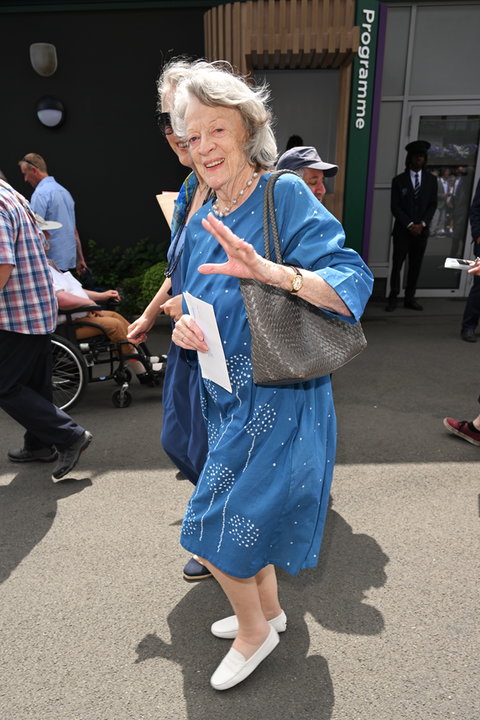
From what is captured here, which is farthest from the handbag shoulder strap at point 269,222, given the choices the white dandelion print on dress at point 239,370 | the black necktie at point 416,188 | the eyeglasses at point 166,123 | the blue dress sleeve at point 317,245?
the black necktie at point 416,188

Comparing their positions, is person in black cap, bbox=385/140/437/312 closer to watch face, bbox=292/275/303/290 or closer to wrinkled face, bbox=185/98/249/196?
wrinkled face, bbox=185/98/249/196

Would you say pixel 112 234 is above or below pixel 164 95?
below

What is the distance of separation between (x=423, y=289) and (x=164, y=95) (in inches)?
272

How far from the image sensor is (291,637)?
2.28 m

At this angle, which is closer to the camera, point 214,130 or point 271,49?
point 214,130

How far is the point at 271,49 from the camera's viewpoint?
21.1ft

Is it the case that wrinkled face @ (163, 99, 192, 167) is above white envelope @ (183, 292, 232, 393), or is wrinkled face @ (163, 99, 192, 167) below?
above

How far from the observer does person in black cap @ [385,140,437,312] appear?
287 inches

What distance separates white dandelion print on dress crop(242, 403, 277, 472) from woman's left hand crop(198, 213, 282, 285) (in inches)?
18.4

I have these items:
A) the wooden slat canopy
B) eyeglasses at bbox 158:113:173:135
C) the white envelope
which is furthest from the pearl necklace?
the wooden slat canopy

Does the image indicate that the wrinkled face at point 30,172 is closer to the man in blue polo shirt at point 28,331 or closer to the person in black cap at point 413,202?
the man in blue polo shirt at point 28,331

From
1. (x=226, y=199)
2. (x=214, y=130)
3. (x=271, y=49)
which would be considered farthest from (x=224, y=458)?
(x=271, y=49)

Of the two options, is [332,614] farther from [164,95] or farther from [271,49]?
[271,49]

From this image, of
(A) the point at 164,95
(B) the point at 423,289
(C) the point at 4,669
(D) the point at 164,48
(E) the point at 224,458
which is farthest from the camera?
(B) the point at 423,289
